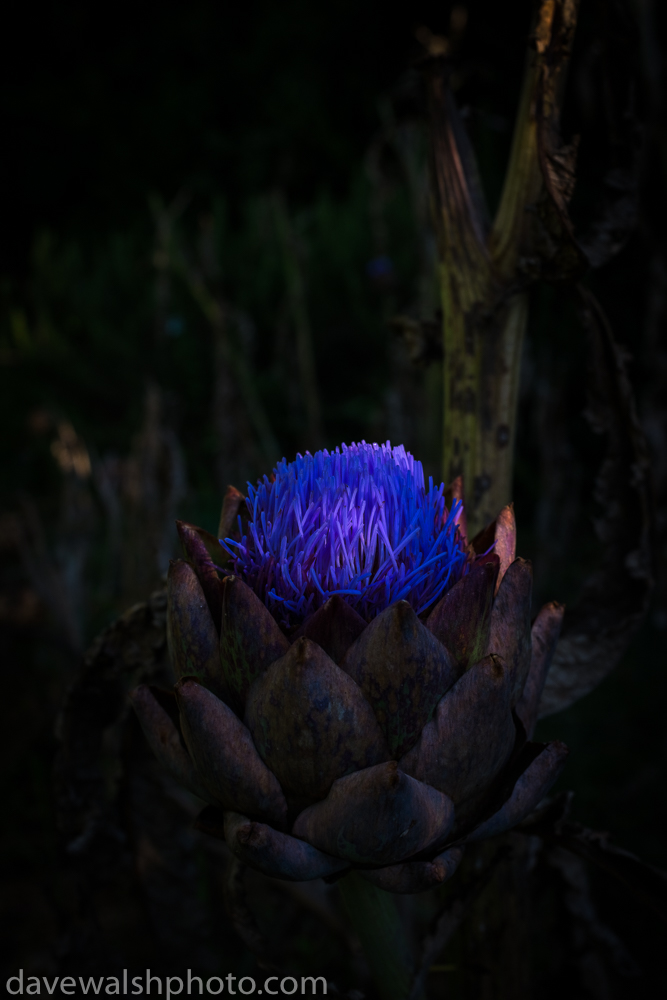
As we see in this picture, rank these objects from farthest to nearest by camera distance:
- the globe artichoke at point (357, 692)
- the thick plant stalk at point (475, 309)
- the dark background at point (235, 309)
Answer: the dark background at point (235, 309), the thick plant stalk at point (475, 309), the globe artichoke at point (357, 692)

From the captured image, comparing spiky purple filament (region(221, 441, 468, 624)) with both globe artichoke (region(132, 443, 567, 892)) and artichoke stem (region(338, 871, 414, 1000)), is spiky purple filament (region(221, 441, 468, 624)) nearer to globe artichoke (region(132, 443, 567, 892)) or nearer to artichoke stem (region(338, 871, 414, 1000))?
globe artichoke (region(132, 443, 567, 892))

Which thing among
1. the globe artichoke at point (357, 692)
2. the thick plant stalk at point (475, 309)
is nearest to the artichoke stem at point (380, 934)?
the globe artichoke at point (357, 692)

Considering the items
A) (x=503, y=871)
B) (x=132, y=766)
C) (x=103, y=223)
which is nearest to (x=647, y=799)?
(x=503, y=871)

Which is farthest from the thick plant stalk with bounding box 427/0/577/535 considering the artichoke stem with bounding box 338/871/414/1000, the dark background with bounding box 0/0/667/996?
the artichoke stem with bounding box 338/871/414/1000

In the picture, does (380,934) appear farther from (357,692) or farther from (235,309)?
(235,309)

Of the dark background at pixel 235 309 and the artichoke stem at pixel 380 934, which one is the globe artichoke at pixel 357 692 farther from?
the dark background at pixel 235 309

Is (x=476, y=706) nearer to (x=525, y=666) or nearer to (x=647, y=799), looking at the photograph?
(x=525, y=666)
